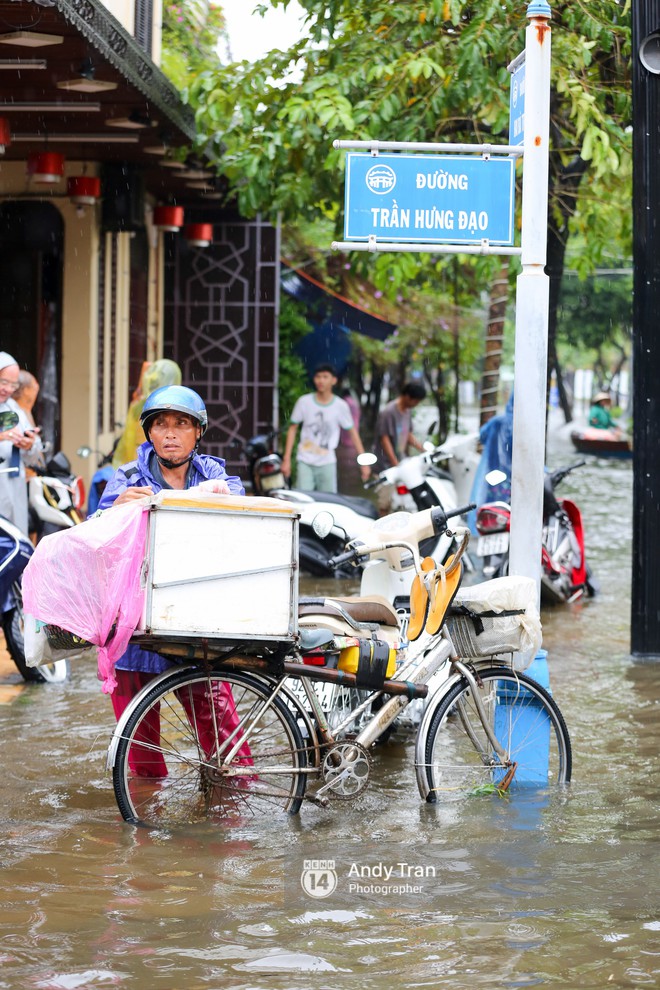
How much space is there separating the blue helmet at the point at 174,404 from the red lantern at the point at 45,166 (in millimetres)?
6317

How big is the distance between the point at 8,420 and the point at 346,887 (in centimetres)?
385

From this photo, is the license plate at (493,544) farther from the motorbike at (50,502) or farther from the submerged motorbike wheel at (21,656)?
the submerged motorbike wheel at (21,656)

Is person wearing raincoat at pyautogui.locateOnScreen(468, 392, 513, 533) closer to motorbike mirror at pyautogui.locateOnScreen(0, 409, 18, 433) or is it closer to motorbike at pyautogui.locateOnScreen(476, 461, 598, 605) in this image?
motorbike at pyautogui.locateOnScreen(476, 461, 598, 605)

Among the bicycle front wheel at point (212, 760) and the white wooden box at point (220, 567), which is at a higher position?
Answer: the white wooden box at point (220, 567)

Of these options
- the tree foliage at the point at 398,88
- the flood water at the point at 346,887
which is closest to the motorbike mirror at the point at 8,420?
the flood water at the point at 346,887

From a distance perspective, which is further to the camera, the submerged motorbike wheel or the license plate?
the license plate

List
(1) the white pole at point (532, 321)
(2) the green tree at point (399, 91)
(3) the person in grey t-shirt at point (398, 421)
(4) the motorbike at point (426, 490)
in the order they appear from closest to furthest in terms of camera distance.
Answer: (1) the white pole at point (532, 321) < (4) the motorbike at point (426, 490) < (2) the green tree at point (399, 91) < (3) the person in grey t-shirt at point (398, 421)

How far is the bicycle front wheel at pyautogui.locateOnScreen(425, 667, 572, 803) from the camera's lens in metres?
5.70

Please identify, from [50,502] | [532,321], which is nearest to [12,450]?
[50,502]

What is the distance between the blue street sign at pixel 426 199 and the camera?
5.80 meters

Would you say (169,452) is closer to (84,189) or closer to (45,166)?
(45,166)

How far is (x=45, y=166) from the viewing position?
1113 centimetres

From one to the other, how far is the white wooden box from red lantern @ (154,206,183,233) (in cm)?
1022

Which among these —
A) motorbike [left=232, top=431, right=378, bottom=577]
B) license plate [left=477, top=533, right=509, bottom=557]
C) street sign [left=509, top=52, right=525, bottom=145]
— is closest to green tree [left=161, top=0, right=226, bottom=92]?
motorbike [left=232, top=431, right=378, bottom=577]
